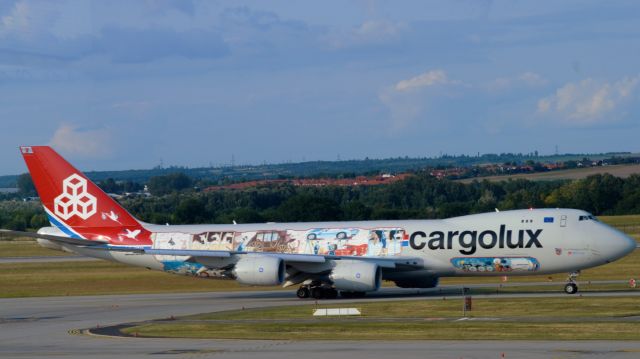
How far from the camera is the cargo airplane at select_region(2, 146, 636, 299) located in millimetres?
49188

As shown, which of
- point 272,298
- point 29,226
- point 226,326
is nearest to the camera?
point 226,326

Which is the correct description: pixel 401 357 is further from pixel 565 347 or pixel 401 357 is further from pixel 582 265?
pixel 582 265

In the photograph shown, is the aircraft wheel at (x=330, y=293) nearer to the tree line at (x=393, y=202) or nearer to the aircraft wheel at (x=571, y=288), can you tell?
the aircraft wheel at (x=571, y=288)

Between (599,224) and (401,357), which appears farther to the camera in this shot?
(599,224)

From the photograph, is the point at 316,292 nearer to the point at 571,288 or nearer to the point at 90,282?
the point at 571,288

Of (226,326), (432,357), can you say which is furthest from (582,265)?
(432,357)

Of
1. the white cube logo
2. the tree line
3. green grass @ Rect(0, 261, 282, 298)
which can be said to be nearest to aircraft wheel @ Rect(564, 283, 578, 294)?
green grass @ Rect(0, 261, 282, 298)

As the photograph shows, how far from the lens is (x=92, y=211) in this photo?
56250 millimetres

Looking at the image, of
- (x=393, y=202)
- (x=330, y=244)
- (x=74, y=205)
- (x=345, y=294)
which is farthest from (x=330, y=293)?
(x=393, y=202)

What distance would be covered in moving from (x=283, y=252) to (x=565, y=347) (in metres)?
25.5

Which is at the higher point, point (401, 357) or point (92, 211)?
point (92, 211)

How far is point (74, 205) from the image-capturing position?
56188mm

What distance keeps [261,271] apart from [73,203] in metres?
12.2

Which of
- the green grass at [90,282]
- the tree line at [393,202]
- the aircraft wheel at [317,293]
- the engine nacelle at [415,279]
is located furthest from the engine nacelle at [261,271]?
the tree line at [393,202]
